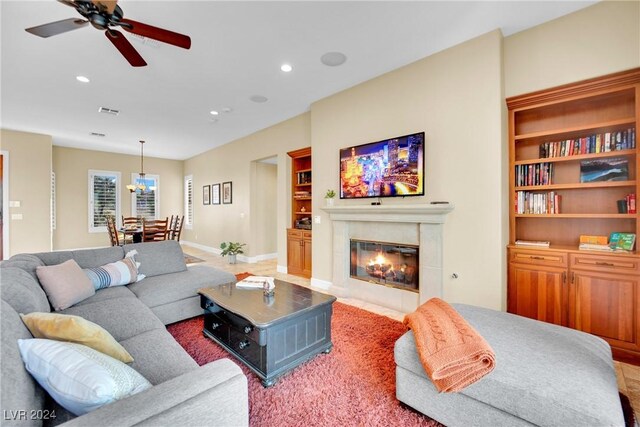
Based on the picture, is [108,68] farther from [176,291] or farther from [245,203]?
[245,203]

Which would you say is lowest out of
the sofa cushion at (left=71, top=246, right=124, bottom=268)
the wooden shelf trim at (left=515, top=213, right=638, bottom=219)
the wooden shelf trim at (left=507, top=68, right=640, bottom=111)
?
the sofa cushion at (left=71, top=246, right=124, bottom=268)

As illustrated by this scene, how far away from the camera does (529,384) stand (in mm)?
1265

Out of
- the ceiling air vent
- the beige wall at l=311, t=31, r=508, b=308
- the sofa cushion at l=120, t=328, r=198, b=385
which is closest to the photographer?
the sofa cushion at l=120, t=328, r=198, b=385

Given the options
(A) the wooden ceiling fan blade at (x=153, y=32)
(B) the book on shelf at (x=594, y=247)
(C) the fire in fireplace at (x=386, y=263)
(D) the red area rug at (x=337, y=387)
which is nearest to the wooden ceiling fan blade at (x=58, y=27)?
(A) the wooden ceiling fan blade at (x=153, y=32)

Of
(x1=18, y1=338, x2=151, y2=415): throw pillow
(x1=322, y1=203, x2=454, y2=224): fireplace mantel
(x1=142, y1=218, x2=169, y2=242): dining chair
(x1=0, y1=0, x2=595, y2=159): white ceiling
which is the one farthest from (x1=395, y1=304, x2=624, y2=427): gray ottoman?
(x1=142, y1=218, x2=169, y2=242): dining chair

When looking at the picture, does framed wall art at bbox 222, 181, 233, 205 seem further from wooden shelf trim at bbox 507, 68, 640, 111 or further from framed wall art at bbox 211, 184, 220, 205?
wooden shelf trim at bbox 507, 68, 640, 111

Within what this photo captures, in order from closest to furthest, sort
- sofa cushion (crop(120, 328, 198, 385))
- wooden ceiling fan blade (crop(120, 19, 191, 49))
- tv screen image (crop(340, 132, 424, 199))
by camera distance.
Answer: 1. sofa cushion (crop(120, 328, 198, 385))
2. wooden ceiling fan blade (crop(120, 19, 191, 49))
3. tv screen image (crop(340, 132, 424, 199))

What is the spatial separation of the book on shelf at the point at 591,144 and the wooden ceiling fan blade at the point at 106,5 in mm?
3898

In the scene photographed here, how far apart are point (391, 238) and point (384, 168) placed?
0.90m

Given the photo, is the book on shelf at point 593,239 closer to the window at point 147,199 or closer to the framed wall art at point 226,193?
the framed wall art at point 226,193

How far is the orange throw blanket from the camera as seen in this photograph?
1356 millimetres

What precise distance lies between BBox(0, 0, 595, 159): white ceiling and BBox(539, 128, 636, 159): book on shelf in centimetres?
117

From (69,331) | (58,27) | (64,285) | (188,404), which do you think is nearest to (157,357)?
(69,331)

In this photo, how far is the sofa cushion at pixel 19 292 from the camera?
1408 mm
